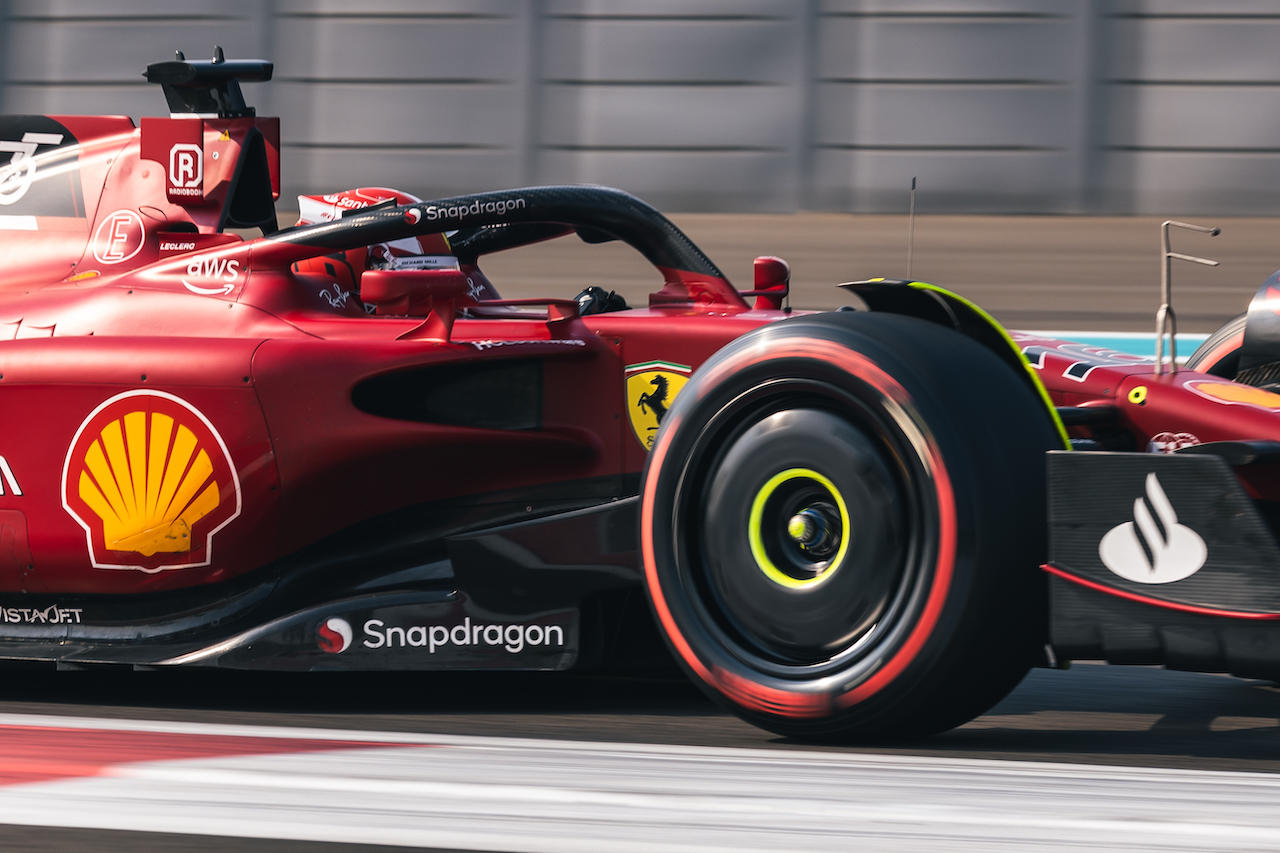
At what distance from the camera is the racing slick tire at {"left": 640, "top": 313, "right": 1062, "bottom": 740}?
9.33 ft

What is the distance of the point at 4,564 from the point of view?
12.8 feet

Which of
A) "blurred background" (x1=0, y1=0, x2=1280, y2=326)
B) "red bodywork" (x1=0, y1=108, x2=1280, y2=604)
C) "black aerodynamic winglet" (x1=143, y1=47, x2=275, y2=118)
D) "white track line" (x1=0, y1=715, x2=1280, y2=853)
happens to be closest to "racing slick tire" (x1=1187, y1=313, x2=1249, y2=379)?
"red bodywork" (x1=0, y1=108, x2=1280, y2=604)

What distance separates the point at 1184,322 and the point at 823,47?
4194 millimetres

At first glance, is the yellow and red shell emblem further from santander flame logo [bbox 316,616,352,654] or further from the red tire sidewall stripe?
the red tire sidewall stripe

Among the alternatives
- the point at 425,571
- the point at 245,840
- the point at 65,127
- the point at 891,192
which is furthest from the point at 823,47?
the point at 245,840

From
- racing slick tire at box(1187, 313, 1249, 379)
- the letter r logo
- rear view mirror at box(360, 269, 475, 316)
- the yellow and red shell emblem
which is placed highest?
the letter r logo

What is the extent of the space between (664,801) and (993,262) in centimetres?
1176

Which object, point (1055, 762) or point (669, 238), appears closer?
point (1055, 762)

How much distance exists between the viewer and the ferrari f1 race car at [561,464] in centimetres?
284

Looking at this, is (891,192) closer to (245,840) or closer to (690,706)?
(690,706)

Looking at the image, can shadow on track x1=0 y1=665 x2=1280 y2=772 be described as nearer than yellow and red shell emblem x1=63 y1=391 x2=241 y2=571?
Yes

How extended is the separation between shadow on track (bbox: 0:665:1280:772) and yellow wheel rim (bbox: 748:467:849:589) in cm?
32

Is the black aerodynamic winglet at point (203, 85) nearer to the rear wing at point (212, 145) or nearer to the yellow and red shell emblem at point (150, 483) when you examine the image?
the rear wing at point (212, 145)

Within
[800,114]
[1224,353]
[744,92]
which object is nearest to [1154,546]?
[1224,353]
